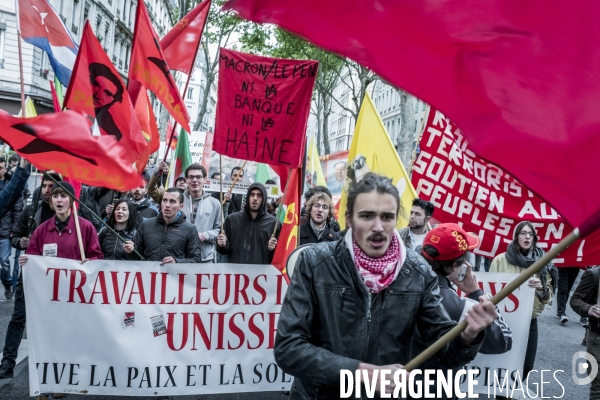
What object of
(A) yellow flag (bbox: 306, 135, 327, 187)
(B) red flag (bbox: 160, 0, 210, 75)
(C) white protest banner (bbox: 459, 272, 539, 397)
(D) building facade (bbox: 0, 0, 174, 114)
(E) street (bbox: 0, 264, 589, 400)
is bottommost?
(E) street (bbox: 0, 264, 589, 400)

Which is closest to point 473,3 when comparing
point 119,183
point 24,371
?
point 119,183

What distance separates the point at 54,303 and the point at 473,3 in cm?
386

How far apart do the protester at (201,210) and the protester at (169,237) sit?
1358 mm

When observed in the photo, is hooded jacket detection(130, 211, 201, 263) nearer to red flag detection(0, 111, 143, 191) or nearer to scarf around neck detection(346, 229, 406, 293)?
red flag detection(0, 111, 143, 191)

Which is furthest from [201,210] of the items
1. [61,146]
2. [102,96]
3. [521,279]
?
[521,279]

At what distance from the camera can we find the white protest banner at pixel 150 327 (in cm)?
465

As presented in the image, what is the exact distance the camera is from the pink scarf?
2207 millimetres

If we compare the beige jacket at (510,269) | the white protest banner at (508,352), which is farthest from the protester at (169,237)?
the beige jacket at (510,269)

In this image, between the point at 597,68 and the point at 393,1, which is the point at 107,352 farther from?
the point at 597,68

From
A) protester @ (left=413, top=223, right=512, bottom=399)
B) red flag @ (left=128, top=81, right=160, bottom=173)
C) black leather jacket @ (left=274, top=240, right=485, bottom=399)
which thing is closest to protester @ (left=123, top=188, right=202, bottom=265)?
red flag @ (left=128, top=81, right=160, bottom=173)

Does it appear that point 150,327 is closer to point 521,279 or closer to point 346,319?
point 346,319

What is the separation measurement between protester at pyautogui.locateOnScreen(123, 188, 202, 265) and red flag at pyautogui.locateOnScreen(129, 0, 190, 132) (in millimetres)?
828

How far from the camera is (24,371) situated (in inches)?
215

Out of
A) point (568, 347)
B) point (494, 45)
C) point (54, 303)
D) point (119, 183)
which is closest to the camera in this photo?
point (494, 45)
